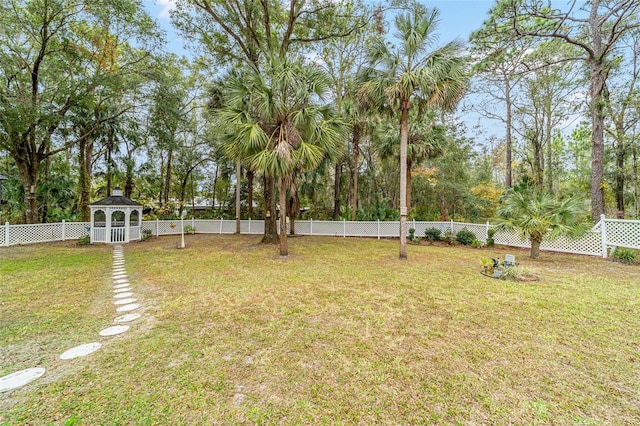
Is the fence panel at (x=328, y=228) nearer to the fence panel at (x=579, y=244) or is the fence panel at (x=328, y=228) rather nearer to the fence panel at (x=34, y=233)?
the fence panel at (x=579, y=244)

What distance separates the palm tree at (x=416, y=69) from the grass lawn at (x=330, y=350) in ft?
12.9

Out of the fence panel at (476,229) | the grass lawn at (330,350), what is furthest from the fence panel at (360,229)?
the grass lawn at (330,350)

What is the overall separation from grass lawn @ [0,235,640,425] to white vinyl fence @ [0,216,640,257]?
2.79 metres

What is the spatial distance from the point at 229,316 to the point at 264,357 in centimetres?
123

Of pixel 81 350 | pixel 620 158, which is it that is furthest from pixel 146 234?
pixel 620 158

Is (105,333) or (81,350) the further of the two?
(105,333)

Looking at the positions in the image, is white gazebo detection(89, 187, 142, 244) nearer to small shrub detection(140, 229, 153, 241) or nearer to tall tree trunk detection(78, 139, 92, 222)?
small shrub detection(140, 229, 153, 241)

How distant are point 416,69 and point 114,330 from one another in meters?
8.11

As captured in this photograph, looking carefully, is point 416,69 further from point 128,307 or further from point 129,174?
point 129,174

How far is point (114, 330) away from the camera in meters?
3.16

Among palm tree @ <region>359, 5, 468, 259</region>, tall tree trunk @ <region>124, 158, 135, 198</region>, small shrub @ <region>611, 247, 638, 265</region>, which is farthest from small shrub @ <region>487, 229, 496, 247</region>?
tall tree trunk @ <region>124, 158, 135, 198</region>

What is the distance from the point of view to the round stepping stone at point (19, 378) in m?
2.12

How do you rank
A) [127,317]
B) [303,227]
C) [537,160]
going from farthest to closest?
[537,160]
[303,227]
[127,317]

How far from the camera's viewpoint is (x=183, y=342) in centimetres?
286
